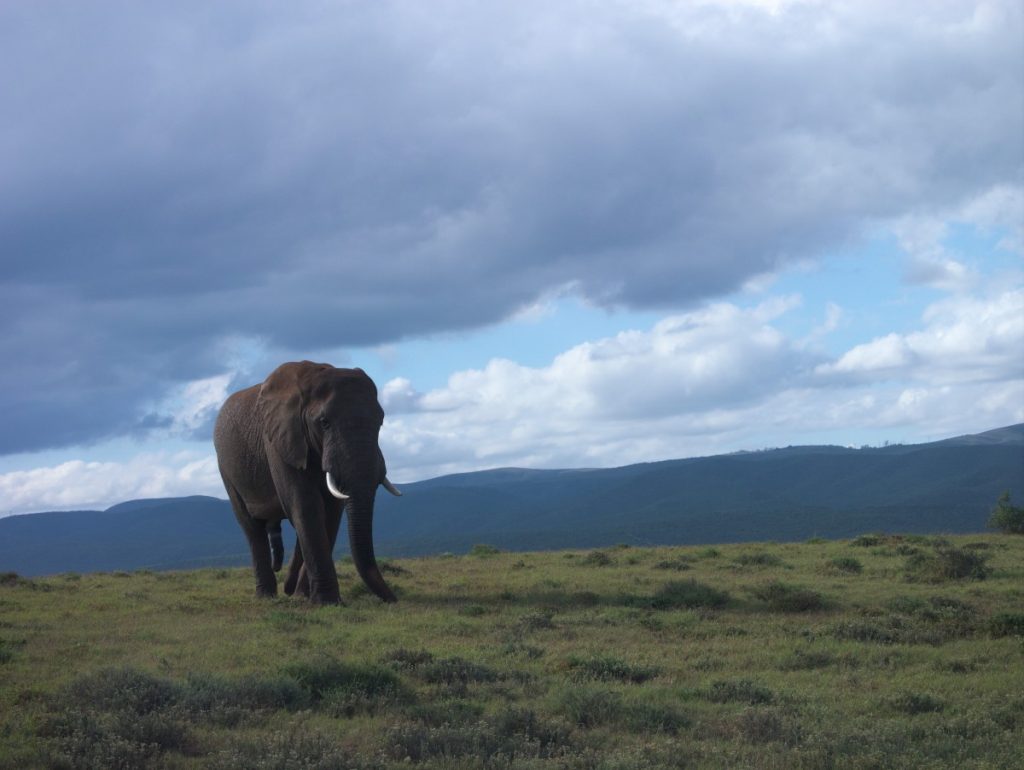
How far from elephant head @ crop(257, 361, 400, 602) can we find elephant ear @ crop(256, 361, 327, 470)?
2 centimetres

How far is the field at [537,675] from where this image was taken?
9586mm

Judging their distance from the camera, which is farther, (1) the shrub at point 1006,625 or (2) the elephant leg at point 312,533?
(2) the elephant leg at point 312,533

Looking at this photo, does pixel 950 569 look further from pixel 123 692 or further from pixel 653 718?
pixel 123 692

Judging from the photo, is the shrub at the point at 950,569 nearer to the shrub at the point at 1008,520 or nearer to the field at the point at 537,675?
the field at the point at 537,675

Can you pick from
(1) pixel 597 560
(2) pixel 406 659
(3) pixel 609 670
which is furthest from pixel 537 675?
(1) pixel 597 560

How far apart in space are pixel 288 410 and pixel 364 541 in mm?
2819

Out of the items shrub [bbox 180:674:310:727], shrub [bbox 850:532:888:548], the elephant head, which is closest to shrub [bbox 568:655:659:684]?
shrub [bbox 180:674:310:727]

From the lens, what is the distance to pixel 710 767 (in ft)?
30.0

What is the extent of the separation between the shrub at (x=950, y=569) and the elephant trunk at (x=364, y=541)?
1028cm

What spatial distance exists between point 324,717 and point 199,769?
1868 millimetres

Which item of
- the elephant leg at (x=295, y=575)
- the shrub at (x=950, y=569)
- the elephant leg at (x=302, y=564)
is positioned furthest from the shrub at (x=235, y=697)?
the shrub at (x=950, y=569)

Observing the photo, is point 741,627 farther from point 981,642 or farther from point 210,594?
point 210,594

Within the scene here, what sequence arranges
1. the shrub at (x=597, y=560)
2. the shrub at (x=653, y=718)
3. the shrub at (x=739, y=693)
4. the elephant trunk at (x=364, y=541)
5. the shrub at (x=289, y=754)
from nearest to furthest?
the shrub at (x=289, y=754)
the shrub at (x=653, y=718)
the shrub at (x=739, y=693)
the elephant trunk at (x=364, y=541)
the shrub at (x=597, y=560)

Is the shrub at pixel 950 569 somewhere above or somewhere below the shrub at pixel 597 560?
below
